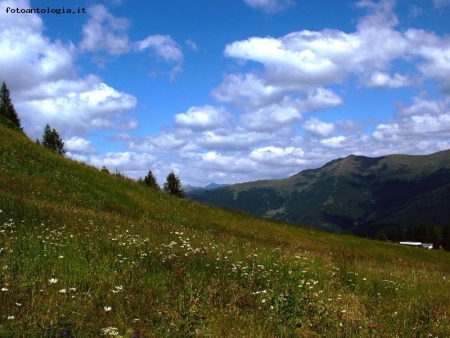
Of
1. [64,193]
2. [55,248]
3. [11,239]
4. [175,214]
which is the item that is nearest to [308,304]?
[55,248]

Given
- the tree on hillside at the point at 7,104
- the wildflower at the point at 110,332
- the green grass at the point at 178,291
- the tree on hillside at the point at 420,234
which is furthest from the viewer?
the tree on hillside at the point at 420,234

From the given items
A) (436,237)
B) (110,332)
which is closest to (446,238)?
(436,237)

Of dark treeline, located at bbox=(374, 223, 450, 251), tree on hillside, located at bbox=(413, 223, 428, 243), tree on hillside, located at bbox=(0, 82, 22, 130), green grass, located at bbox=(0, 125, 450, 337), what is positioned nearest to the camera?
green grass, located at bbox=(0, 125, 450, 337)

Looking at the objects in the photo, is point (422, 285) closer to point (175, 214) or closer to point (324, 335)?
point (324, 335)

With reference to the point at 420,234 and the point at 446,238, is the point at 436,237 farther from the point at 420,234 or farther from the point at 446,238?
the point at 420,234

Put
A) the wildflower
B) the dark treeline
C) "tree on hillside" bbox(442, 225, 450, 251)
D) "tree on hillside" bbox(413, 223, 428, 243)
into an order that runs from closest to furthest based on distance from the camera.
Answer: the wildflower < "tree on hillside" bbox(442, 225, 450, 251) < the dark treeline < "tree on hillside" bbox(413, 223, 428, 243)

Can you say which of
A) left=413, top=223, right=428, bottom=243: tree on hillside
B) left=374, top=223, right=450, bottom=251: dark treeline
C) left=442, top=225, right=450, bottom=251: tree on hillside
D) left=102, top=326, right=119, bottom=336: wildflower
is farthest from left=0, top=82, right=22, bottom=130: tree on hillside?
left=413, top=223, right=428, bottom=243: tree on hillside

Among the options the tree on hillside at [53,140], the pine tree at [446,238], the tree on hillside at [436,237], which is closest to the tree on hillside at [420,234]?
the tree on hillside at [436,237]

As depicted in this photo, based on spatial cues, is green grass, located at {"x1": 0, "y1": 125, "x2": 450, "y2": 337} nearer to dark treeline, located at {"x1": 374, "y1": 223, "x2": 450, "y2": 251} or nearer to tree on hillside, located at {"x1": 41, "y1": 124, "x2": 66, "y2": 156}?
tree on hillside, located at {"x1": 41, "y1": 124, "x2": 66, "y2": 156}

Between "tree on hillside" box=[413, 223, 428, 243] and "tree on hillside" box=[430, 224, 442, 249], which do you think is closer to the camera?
"tree on hillside" box=[430, 224, 442, 249]

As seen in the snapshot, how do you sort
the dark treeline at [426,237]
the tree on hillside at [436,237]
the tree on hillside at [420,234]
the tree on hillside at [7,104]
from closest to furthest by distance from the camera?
the tree on hillside at [7,104] < the dark treeline at [426,237] < the tree on hillside at [436,237] < the tree on hillside at [420,234]

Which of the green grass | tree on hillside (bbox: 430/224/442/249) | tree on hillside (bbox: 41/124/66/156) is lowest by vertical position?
tree on hillside (bbox: 430/224/442/249)

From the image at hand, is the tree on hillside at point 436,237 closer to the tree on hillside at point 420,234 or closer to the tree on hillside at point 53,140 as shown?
the tree on hillside at point 420,234

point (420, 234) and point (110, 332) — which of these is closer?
point (110, 332)
